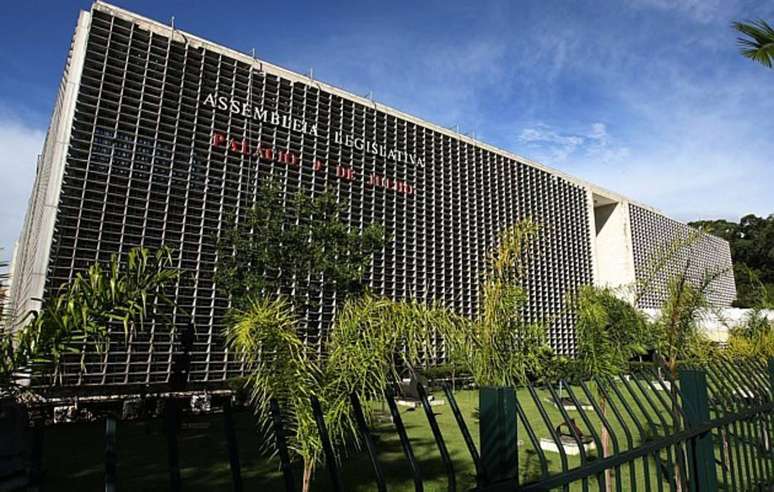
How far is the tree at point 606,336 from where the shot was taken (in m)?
5.44

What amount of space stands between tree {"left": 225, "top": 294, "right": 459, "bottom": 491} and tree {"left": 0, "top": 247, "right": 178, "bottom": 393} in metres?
1.19

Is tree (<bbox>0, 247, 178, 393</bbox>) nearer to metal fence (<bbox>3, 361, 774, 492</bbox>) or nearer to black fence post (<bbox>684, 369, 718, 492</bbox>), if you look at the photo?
metal fence (<bbox>3, 361, 774, 492</bbox>)

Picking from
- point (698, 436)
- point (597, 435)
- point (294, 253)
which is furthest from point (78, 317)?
point (294, 253)

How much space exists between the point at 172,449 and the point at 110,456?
0.38 ft

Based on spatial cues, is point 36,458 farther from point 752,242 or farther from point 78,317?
point 752,242

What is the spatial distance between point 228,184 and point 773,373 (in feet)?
35.9

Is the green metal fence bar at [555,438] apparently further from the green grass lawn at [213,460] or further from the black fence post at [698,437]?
the green grass lawn at [213,460]

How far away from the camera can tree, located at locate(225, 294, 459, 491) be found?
11.4ft

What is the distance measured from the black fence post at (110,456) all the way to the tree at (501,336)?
2983mm

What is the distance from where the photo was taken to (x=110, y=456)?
98 centimetres

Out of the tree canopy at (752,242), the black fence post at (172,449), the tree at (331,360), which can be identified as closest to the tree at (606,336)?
the tree at (331,360)

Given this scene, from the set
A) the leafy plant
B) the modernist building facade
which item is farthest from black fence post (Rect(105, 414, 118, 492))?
the leafy plant

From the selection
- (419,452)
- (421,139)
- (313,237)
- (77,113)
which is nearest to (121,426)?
(313,237)

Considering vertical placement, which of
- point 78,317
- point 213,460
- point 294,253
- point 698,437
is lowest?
point 213,460
